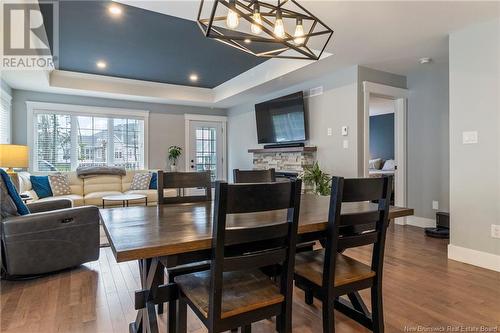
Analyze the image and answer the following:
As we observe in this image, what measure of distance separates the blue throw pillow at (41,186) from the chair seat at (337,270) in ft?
15.5

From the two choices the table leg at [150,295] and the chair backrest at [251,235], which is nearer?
the chair backrest at [251,235]

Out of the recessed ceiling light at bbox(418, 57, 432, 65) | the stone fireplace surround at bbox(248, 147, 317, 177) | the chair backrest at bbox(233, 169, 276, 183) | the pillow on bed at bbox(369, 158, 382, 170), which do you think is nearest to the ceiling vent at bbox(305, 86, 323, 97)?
the stone fireplace surround at bbox(248, 147, 317, 177)

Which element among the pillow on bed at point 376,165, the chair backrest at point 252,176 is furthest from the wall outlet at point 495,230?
the pillow on bed at point 376,165

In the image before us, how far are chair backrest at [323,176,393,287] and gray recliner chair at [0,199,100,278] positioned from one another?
2368mm

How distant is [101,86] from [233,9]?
15.8ft

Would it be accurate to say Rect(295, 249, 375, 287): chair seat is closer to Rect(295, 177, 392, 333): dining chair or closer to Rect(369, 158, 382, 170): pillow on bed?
Rect(295, 177, 392, 333): dining chair

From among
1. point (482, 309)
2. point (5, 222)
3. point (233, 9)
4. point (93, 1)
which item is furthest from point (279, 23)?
point (5, 222)

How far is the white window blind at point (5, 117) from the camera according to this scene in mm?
4579

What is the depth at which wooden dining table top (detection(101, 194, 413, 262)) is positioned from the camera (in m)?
1.12

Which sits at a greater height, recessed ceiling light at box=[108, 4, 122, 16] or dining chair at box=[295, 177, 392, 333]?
recessed ceiling light at box=[108, 4, 122, 16]

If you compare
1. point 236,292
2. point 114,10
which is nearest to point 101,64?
point 114,10

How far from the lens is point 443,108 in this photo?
4.21 meters

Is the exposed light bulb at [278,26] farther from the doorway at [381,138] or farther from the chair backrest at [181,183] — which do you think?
the doorway at [381,138]

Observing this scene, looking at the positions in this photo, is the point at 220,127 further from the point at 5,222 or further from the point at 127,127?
the point at 5,222
